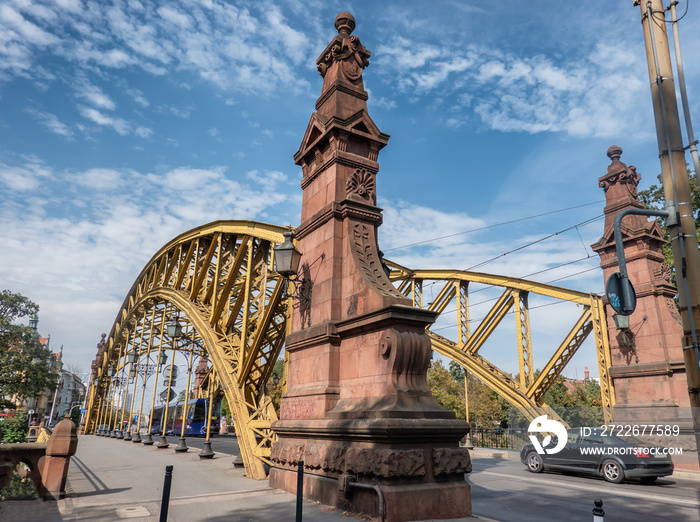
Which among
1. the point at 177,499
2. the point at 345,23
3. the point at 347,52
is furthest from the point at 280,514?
the point at 345,23

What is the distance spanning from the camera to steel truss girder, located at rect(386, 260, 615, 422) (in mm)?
20141

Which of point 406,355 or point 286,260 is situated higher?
point 286,260

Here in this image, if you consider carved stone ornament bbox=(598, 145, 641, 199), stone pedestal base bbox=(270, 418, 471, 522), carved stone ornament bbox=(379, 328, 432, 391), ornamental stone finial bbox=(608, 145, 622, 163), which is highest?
ornamental stone finial bbox=(608, 145, 622, 163)

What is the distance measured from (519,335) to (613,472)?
8660 millimetres

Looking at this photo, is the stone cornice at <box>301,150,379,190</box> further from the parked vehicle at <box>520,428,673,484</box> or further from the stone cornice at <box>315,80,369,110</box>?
the parked vehicle at <box>520,428,673,484</box>

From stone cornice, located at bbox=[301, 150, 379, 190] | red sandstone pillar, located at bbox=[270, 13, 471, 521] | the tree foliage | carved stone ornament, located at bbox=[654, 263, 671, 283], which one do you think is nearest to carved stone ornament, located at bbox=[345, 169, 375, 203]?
red sandstone pillar, located at bbox=[270, 13, 471, 521]

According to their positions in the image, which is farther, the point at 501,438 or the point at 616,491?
the point at 501,438

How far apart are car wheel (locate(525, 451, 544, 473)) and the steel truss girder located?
194 inches

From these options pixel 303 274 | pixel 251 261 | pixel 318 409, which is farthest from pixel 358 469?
pixel 251 261

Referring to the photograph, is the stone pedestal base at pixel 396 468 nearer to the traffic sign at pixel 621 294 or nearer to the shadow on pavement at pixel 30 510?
the traffic sign at pixel 621 294

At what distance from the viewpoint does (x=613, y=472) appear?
1338 cm

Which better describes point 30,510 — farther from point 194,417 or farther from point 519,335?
point 194,417

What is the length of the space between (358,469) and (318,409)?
1791mm

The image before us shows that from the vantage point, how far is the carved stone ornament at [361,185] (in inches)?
388
